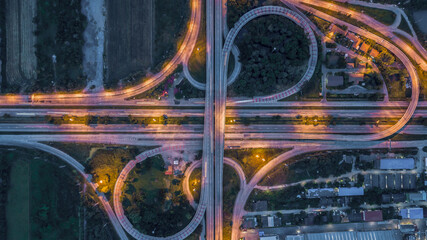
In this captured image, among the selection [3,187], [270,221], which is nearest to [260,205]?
[270,221]

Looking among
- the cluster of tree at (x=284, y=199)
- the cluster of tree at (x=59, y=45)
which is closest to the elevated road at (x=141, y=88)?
the cluster of tree at (x=59, y=45)

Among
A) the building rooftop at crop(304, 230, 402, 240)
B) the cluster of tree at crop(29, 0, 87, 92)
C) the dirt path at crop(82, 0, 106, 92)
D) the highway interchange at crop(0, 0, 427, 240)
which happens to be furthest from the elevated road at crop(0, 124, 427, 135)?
the building rooftop at crop(304, 230, 402, 240)

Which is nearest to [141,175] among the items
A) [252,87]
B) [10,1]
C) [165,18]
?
[252,87]

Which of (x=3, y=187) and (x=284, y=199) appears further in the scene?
(x=284, y=199)

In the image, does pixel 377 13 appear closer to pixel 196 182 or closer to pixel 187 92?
pixel 187 92

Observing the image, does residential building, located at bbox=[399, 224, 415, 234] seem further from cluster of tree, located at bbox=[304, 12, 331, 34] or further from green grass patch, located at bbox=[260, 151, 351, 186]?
cluster of tree, located at bbox=[304, 12, 331, 34]

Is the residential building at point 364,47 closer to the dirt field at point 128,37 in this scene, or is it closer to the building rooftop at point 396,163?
the building rooftop at point 396,163
